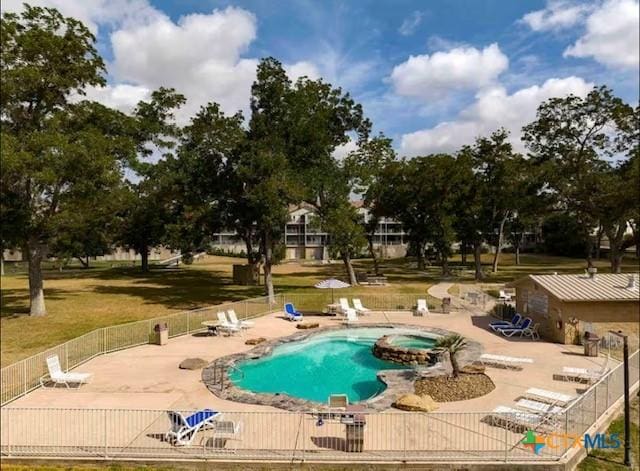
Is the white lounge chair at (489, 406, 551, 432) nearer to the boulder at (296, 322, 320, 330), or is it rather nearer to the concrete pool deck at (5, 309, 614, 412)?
the concrete pool deck at (5, 309, 614, 412)

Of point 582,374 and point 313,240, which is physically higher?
point 313,240

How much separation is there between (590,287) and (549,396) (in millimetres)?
9877

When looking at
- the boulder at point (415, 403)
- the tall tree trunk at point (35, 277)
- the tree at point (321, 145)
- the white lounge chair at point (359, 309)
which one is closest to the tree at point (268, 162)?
the tree at point (321, 145)

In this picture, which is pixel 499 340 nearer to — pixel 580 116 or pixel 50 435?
pixel 50 435

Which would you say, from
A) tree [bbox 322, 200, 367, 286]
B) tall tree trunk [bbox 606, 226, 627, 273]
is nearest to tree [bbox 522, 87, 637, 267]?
tall tree trunk [bbox 606, 226, 627, 273]

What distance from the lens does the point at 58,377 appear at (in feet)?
49.5

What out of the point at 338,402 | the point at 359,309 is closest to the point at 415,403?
the point at 338,402

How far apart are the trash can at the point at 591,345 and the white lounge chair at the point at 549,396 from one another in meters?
5.63

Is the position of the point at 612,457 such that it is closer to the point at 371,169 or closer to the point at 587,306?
the point at 587,306

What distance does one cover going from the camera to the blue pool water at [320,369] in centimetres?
1614

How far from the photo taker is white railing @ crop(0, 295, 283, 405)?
585 inches

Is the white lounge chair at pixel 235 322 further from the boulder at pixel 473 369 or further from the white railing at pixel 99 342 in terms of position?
the boulder at pixel 473 369

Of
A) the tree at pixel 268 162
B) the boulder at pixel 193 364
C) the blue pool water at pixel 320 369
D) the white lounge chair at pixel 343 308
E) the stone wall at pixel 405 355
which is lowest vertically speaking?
the blue pool water at pixel 320 369

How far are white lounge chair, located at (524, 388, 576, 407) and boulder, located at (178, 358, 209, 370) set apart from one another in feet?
37.4
